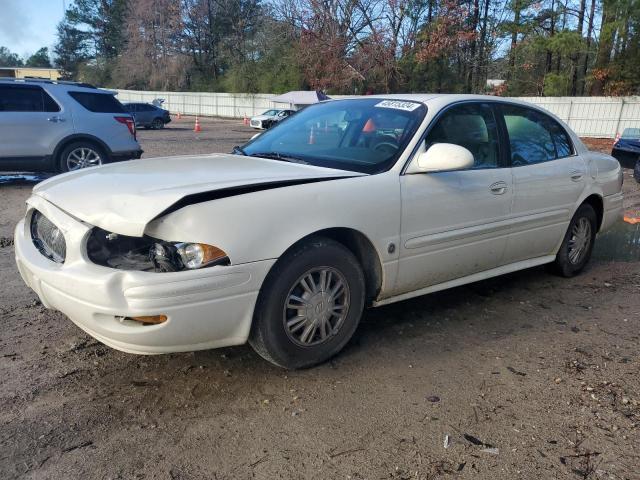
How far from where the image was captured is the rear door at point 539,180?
14.0ft

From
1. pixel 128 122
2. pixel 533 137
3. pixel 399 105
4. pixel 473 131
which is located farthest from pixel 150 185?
pixel 128 122

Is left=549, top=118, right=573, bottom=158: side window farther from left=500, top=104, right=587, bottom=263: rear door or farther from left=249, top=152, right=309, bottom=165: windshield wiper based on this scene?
left=249, top=152, right=309, bottom=165: windshield wiper

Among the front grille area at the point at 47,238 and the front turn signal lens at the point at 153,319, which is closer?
the front turn signal lens at the point at 153,319

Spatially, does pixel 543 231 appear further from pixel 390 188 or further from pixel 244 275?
pixel 244 275

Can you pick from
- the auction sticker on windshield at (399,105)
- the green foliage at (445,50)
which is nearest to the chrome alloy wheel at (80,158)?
the auction sticker on windshield at (399,105)

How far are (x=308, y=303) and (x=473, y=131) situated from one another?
196cm

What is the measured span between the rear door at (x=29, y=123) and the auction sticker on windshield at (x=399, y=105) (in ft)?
23.0

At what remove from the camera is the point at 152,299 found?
2545 mm

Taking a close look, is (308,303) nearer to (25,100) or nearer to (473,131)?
(473,131)

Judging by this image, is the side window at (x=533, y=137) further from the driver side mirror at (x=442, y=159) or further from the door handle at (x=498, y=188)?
the driver side mirror at (x=442, y=159)

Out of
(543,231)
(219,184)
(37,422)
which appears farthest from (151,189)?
(543,231)

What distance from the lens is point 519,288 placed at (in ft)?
15.9

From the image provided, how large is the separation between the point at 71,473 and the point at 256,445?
0.79m

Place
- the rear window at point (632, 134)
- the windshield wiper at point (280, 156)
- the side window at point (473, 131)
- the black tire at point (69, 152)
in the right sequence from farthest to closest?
the rear window at point (632, 134), the black tire at point (69, 152), the side window at point (473, 131), the windshield wiper at point (280, 156)
